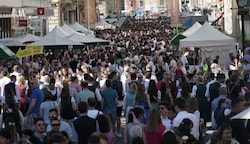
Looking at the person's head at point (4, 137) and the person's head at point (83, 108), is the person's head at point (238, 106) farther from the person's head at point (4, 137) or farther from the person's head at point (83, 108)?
the person's head at point (4, 137)

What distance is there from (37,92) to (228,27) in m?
25.0

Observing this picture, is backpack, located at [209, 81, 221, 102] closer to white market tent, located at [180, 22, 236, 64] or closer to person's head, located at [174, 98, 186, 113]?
person's head, located at [174, 98, 186, 113]

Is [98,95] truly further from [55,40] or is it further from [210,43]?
[55,40]

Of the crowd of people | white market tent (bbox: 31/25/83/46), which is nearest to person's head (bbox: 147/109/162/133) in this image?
the crowd of people

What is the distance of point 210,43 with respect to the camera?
24.3m

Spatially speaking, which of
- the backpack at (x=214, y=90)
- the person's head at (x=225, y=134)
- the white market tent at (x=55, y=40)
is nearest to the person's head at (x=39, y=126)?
the person's head at (x=225, y=134)

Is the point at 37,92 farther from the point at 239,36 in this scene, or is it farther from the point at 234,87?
the point at 239,36

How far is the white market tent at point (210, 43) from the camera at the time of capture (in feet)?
79.7

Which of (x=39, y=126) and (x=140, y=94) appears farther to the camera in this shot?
(x=140, y=94)

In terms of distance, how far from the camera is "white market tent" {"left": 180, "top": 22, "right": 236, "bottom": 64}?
79.7 ft

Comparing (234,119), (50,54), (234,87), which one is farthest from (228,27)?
(234,119)

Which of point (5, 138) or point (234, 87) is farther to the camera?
point (234, 87)

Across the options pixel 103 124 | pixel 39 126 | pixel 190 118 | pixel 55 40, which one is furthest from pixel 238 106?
pixel 55 40

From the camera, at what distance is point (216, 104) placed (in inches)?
484
